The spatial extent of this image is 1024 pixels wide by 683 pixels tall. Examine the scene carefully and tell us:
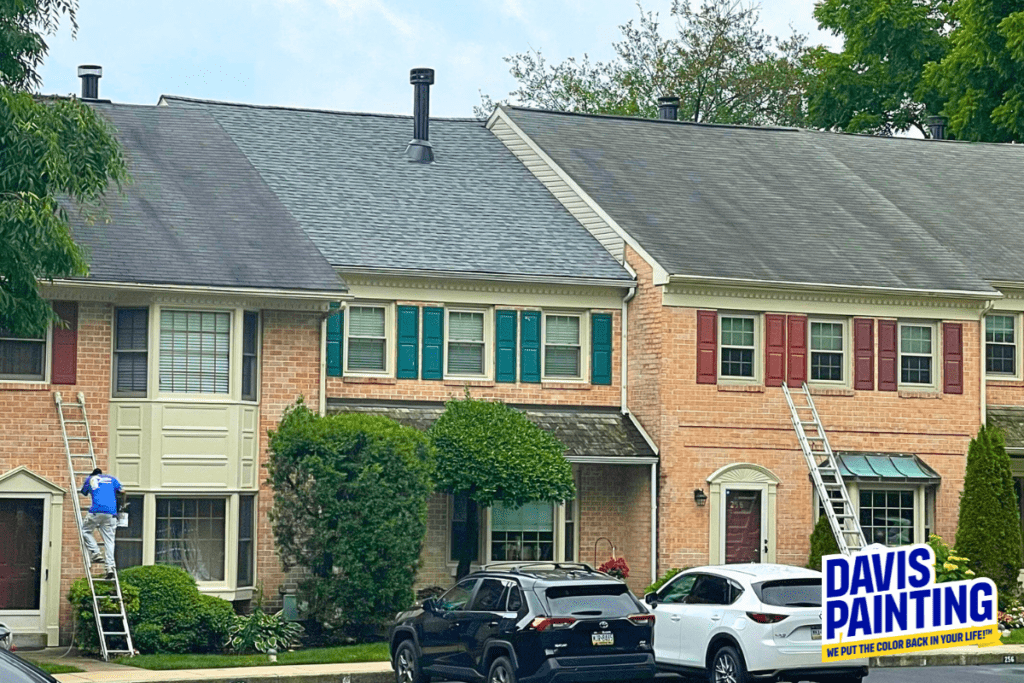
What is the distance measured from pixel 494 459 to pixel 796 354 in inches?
262

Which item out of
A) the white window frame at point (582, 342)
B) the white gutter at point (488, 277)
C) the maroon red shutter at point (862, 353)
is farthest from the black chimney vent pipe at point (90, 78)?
the maroon red shutter at point (862, 353)

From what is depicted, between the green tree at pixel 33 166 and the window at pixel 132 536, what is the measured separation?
4714mm

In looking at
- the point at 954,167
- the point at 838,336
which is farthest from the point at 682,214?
the point at 954,167

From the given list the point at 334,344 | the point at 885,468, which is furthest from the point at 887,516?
the point at 334,344

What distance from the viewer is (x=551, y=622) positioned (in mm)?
20828

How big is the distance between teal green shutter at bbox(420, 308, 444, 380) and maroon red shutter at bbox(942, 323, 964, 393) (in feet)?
32.7

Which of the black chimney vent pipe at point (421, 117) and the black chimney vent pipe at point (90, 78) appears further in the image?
the black chimney vent pipe at point (90, 78)

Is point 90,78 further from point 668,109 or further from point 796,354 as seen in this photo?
point 796,354

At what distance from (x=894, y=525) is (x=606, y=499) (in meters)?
5.62

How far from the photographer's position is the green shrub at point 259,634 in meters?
27.7

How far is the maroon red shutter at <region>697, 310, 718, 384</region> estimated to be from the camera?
33.6m

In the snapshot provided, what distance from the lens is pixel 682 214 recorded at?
3594 cm

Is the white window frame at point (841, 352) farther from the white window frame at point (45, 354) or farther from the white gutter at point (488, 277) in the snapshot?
the white window frame at point (45, 354)

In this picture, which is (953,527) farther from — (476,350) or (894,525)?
(476,350)
